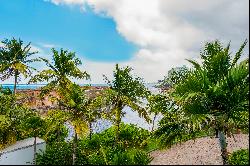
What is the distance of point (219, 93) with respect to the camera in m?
10.6

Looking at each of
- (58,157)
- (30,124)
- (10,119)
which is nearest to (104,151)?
(58,157)

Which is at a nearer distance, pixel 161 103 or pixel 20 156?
pixel 161 103

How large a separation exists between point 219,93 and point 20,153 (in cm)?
1800

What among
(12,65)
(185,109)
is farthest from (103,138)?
(185,109)

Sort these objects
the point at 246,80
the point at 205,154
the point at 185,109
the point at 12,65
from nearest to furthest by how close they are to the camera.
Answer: the point at 246,80, the point at 185,109, the point at 205,154, the point at 12,65

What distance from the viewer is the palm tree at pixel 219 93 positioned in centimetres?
1032

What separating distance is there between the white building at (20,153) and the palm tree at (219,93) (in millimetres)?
16151

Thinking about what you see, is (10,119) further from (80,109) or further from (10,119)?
(80,109)

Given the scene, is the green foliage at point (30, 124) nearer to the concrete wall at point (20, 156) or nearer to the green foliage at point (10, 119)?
the green foliage at point (10, 119)

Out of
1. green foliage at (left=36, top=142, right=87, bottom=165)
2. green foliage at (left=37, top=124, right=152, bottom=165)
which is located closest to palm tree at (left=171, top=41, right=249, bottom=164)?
green foliage at (left=37, top=124, right=152, bottom=165)

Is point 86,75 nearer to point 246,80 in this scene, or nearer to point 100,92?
point 100,92

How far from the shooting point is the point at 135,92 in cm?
2483

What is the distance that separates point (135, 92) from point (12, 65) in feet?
53.3

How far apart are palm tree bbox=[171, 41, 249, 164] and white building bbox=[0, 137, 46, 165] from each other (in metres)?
16.2
